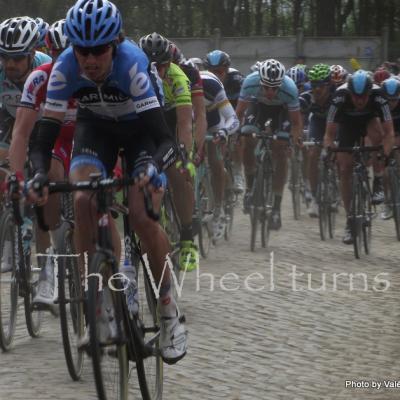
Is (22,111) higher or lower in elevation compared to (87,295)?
higher

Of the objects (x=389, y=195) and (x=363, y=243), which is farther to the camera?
(x=389, y=195)

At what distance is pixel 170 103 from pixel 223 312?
6.22ft

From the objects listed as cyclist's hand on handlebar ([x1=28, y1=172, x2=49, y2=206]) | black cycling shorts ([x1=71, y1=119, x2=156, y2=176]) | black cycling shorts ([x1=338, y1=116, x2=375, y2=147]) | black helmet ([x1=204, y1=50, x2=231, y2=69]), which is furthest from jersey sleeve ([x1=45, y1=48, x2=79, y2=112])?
black helmet ([x1=204, y1=50, x2=231, y2=69])

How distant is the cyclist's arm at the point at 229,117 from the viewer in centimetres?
1258

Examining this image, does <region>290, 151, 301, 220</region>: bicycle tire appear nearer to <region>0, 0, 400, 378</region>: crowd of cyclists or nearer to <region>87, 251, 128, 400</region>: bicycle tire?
<region>0, 0, 400, 378</region>: crowd of cyclists

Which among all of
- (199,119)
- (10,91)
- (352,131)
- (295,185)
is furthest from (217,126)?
(10,91)

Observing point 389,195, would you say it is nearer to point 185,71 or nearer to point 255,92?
point 255,92

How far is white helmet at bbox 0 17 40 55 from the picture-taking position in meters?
7.98

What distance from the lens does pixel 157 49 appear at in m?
9.69

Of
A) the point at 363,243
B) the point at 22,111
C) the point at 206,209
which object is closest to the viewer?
the point at 22,111

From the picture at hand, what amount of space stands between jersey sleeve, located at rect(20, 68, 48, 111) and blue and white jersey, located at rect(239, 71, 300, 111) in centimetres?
699

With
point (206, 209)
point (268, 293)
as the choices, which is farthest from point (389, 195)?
point (268, 293)

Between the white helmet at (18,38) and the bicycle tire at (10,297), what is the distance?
44.8 inches

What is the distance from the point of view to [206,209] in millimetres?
12680
